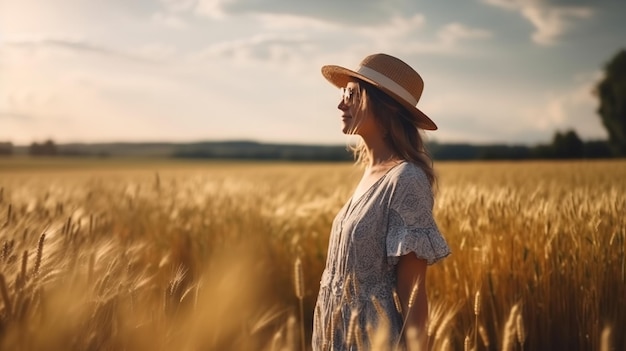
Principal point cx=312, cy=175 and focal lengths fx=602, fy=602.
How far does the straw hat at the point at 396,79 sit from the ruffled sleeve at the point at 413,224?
0.32 meters

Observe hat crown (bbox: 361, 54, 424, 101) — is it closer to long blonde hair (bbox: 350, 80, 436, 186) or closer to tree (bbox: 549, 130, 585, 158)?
long blonde hair (bbox: 350, 80, 436, 186)

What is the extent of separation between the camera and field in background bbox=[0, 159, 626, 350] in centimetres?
155

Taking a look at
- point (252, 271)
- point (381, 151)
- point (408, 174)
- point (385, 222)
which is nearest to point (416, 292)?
point (385, 222)

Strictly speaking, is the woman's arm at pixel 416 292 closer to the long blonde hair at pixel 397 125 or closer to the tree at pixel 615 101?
the long blonde hair at pixel 397 125

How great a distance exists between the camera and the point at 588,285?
3.29 metres

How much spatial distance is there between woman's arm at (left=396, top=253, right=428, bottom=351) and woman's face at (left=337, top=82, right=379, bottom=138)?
20.0 inches

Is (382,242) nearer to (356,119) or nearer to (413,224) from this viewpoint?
(413,224)

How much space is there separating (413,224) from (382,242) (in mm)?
149

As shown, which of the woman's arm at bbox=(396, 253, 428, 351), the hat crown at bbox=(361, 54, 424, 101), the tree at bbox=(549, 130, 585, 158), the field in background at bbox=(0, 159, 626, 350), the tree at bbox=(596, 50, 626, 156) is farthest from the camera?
the tree at bbox=(549, 130, 585, 158)

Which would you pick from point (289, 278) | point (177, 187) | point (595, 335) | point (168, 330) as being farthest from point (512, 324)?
point (177, 187)

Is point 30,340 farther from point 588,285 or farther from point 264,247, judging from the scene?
point 264,247

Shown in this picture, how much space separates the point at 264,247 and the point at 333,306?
2870 millimetres

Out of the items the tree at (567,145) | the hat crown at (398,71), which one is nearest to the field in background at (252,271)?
the hat crown at (398,71)

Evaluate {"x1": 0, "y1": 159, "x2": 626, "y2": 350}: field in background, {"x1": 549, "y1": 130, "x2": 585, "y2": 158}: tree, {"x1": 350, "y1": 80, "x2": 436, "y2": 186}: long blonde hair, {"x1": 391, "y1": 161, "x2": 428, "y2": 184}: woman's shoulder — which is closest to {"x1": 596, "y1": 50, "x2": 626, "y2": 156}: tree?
{"x1": 549, "y1": 130, "x2": 585, "y2": 158}: tree
